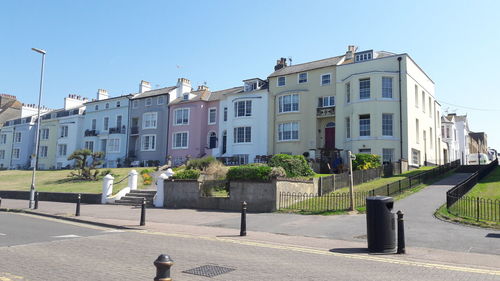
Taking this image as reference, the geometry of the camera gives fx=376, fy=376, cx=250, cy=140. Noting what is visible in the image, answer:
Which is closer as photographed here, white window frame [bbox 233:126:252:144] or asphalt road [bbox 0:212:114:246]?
asphalt road [bbox 0:212:114:246]

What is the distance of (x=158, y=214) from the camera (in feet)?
59.4

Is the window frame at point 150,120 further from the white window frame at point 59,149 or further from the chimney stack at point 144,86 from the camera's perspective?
the white window frame at point 59,149

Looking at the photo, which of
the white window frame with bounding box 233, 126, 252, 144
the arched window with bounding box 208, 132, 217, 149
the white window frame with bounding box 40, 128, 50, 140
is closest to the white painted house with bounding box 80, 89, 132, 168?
the white window frame with bounding box 40, 128, 50, 140

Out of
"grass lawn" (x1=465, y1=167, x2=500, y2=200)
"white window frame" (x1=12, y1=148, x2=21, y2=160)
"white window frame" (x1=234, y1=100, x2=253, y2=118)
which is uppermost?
"white window frame" (x1=234, y1=100, x2=253, y2=118)

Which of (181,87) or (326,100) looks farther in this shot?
(181,87)

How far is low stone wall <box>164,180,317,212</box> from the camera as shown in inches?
701

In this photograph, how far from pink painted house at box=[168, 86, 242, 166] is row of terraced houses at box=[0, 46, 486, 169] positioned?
125 millimetres

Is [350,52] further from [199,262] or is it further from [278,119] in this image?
[199,262]

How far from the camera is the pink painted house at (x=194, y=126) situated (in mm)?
45938

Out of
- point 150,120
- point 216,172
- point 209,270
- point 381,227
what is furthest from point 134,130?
point 209,270

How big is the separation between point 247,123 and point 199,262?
33566 millimetres

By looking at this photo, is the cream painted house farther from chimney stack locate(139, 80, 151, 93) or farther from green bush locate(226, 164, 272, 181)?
chimney stack locate(139, 80, 151, 93)

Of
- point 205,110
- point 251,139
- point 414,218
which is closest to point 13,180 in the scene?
point 205,110

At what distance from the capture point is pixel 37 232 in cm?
1251
